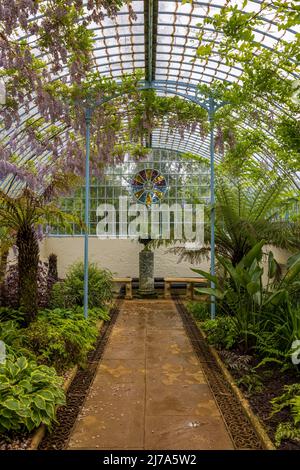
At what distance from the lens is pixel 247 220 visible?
679cm

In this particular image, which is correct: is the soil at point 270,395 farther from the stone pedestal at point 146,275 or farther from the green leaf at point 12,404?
the stone pedestal at point 146,275

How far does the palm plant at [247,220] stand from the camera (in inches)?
271

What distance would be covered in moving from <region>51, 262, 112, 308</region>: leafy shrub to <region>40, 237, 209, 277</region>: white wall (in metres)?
3.98

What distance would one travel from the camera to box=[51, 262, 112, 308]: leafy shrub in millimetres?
6758

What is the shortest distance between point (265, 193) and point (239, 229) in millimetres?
901

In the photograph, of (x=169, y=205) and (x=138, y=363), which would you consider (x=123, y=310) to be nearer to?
(x=138, y=363)

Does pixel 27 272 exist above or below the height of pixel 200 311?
above

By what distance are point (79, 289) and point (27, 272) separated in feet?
6.89

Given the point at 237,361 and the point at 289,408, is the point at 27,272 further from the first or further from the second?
the point at 289,408

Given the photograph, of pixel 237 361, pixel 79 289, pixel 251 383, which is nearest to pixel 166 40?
Result: pixel 79 289

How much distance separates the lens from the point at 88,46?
18.9 ft
